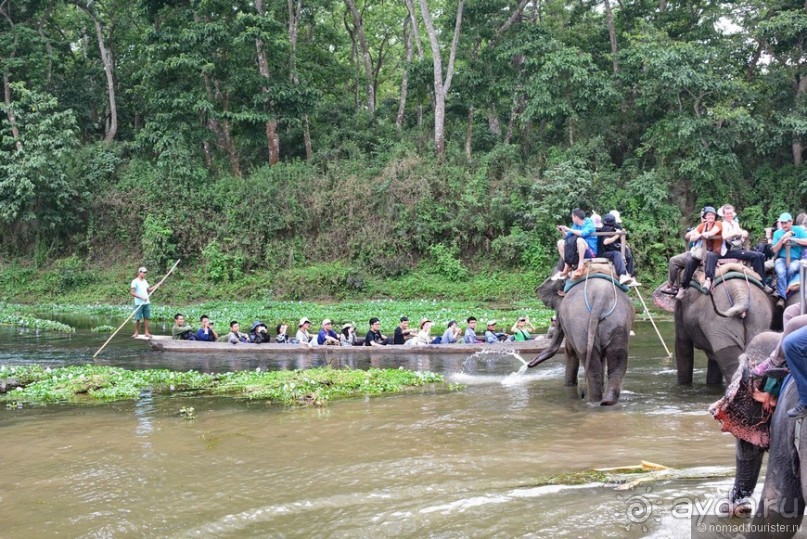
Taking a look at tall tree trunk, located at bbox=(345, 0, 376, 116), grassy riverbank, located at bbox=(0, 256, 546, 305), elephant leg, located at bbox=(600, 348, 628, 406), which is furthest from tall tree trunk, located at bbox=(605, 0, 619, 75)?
elephant leg, located at bbox=(600, 348, 628, 406)

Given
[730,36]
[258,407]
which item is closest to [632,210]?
[730,36]

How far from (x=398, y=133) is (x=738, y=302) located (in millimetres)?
24587

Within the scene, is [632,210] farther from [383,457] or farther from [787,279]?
Answer: [383,457]

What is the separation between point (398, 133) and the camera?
34.1 metres

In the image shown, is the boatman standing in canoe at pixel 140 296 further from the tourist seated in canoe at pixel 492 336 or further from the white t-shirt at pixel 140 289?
the tourist seated in canoe at pixel 492 336

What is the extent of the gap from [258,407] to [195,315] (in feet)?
48.4

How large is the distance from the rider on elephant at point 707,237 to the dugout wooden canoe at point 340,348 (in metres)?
5.35

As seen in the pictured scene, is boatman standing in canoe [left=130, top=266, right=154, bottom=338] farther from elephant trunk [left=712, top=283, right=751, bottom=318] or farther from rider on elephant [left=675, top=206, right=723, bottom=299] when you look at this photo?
elephant trunk [left=712, top=283, right=751, bottom=318]

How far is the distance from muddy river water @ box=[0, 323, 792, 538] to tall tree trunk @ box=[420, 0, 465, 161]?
19.2 meters

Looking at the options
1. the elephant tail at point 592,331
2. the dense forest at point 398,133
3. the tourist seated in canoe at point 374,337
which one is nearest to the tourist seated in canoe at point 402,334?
the tourist seated in canoe at point 374,337

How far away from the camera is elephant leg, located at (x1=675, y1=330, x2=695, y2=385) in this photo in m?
12.5

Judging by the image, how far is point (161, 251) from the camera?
1248 inches

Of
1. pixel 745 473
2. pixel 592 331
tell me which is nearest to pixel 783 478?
pixel 745 473

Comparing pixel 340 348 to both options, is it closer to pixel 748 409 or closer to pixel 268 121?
pixel 748 409
